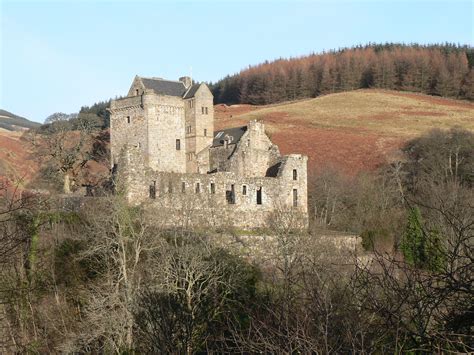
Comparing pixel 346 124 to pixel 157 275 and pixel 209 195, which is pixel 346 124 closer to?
pixel 209 195

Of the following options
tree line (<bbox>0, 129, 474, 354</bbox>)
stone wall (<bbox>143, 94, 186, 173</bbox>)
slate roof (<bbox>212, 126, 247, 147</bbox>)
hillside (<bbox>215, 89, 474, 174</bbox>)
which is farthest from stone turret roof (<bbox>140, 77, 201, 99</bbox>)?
hillside (<bbox>215, 89, 474, 174</bbox>)

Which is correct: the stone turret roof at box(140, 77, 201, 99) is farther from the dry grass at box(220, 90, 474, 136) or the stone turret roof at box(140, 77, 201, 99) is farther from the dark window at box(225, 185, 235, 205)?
the dry grass at box(220, 90, 474, 136)


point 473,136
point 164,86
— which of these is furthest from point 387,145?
point 164,86

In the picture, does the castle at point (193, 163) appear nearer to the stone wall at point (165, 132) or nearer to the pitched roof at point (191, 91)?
the stone wall at point (165, 132)

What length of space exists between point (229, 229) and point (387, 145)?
1401 inches

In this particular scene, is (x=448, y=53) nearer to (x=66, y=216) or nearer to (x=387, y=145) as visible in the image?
(x=387, y=145)

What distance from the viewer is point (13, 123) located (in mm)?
106750

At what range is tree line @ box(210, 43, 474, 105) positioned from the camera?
319 ft

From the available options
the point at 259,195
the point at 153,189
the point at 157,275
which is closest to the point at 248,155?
the point at 259,195

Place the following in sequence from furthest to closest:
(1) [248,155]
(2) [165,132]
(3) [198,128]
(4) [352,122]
→ (4) [352,122] < (3) [198,128] < (1) [248,155] < (2) [165,132]

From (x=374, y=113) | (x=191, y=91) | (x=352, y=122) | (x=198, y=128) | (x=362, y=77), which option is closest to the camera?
(x=198, y=128)

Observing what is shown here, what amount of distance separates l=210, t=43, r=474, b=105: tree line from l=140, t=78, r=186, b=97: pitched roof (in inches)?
2296

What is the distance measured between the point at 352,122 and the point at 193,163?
128ft

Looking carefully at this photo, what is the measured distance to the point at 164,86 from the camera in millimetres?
45656
